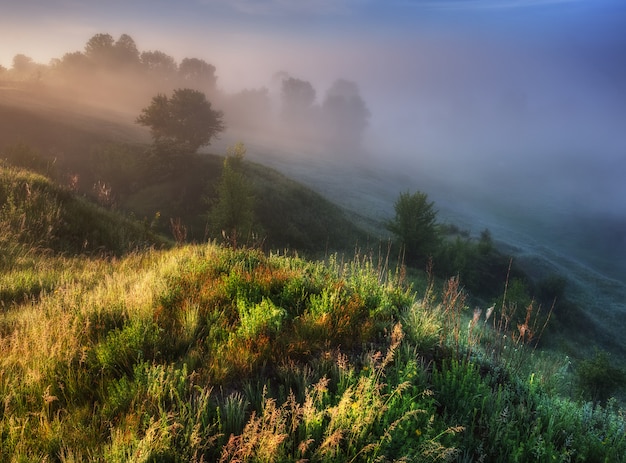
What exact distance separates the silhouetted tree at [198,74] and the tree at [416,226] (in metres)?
116

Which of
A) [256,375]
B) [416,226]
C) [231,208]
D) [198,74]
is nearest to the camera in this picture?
[256,375]

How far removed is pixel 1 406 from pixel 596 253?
118 m

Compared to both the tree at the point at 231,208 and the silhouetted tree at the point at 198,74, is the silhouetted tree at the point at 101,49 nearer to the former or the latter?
the silhouetted tree at the point at 198,74

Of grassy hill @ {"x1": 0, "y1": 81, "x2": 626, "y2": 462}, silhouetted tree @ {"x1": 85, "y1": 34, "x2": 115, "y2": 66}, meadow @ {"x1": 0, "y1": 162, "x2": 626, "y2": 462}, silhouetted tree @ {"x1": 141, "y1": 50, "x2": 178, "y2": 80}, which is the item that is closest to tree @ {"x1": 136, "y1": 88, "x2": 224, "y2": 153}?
grassy hill @ {"x1": 0, "y1": 81, "x2": 626, "y2": 462}

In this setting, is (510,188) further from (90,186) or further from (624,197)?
(90,186)

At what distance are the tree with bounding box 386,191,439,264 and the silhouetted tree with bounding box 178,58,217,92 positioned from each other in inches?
4582

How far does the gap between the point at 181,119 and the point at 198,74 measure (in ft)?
323

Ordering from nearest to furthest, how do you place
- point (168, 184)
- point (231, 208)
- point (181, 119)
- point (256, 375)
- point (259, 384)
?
1. point (259, 384)
2. point (256, 375)
3. point (231, 208)
4. point (168, 184)
5. point (181, 119)

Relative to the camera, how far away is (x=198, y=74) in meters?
133

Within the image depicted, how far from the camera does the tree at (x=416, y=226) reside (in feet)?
131

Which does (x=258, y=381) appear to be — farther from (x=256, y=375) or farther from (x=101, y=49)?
(x=101, y=49)

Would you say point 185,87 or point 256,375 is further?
point 185,87

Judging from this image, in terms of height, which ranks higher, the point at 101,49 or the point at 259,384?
the point at 101,49

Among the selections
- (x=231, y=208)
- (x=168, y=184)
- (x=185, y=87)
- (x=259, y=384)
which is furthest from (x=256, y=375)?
(x=185, y=87)
